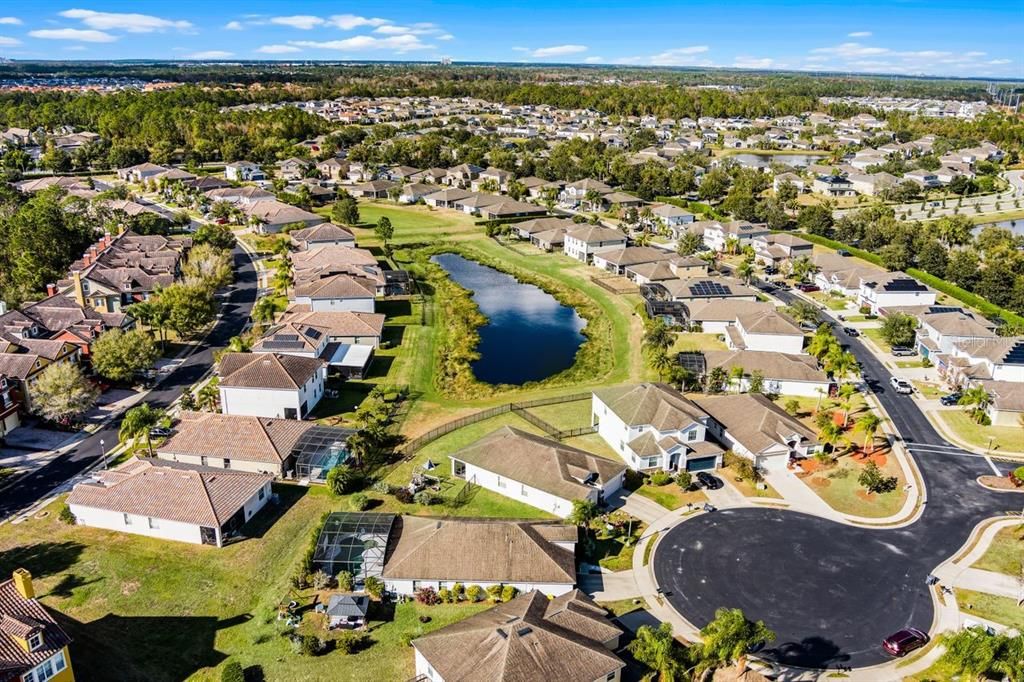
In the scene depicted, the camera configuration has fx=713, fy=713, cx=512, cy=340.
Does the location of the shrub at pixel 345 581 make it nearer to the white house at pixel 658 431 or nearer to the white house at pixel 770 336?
the white house at pixel 658 431

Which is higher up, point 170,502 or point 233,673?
point 170,502

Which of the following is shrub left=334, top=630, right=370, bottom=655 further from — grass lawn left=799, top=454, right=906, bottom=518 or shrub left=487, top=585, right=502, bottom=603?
grass lawn left=799, top=454, right=906, bottom=518

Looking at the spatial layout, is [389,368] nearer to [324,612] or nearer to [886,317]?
[324,612]

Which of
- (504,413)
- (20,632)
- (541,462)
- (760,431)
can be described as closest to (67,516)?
(20,632)

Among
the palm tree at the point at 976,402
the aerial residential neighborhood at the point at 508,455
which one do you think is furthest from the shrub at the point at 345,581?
the palm tree at the point at 976,402

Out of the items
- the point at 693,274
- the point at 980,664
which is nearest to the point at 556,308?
the point at 693,274

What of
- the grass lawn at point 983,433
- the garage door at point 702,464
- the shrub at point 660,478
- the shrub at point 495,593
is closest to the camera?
the shrub at point 495,593

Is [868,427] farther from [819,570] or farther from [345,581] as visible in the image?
[345,581]
